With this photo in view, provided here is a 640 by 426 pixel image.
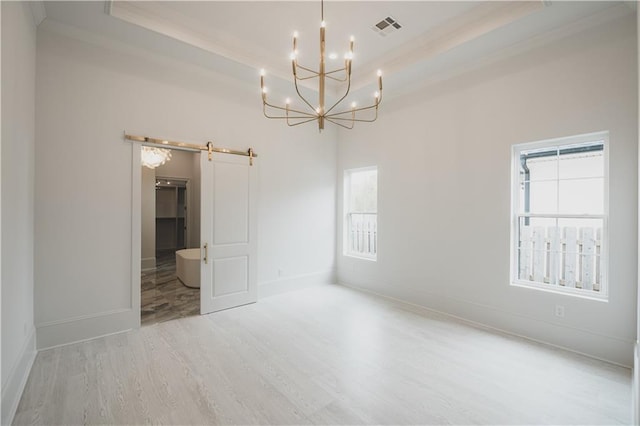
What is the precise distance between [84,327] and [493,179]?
4.93 metres

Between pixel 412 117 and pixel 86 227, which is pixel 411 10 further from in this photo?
pixel 86 227

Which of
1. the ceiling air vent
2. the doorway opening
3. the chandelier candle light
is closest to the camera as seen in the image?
the ceiling air vent

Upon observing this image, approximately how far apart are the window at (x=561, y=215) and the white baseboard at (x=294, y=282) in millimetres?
3025

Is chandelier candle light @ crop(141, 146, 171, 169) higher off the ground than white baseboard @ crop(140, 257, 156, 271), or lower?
higher

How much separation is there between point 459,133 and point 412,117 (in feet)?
2.60

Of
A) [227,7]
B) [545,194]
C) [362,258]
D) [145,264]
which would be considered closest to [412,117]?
[545,194]

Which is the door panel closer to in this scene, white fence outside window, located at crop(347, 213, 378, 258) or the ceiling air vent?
white fence outside window, located at crop(347, 213, 378, 258)

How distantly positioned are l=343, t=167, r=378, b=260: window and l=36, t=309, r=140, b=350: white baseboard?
3.53 m

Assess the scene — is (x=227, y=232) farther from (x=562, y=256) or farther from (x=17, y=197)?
(x=562, y=256)

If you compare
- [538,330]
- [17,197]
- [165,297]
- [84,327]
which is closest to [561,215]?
[538,330]

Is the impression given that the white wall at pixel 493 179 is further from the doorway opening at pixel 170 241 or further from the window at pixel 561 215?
the doorway opening at pixel 170 241

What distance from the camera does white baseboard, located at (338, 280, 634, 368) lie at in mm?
2760

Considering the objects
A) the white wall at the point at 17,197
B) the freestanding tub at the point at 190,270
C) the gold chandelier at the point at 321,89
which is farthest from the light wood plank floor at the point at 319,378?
the gold chandelier at the point at 321,89

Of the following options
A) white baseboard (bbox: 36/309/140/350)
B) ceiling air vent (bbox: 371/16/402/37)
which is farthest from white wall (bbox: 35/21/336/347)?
ceiling air vent (bbox: 371/16/402/37)
